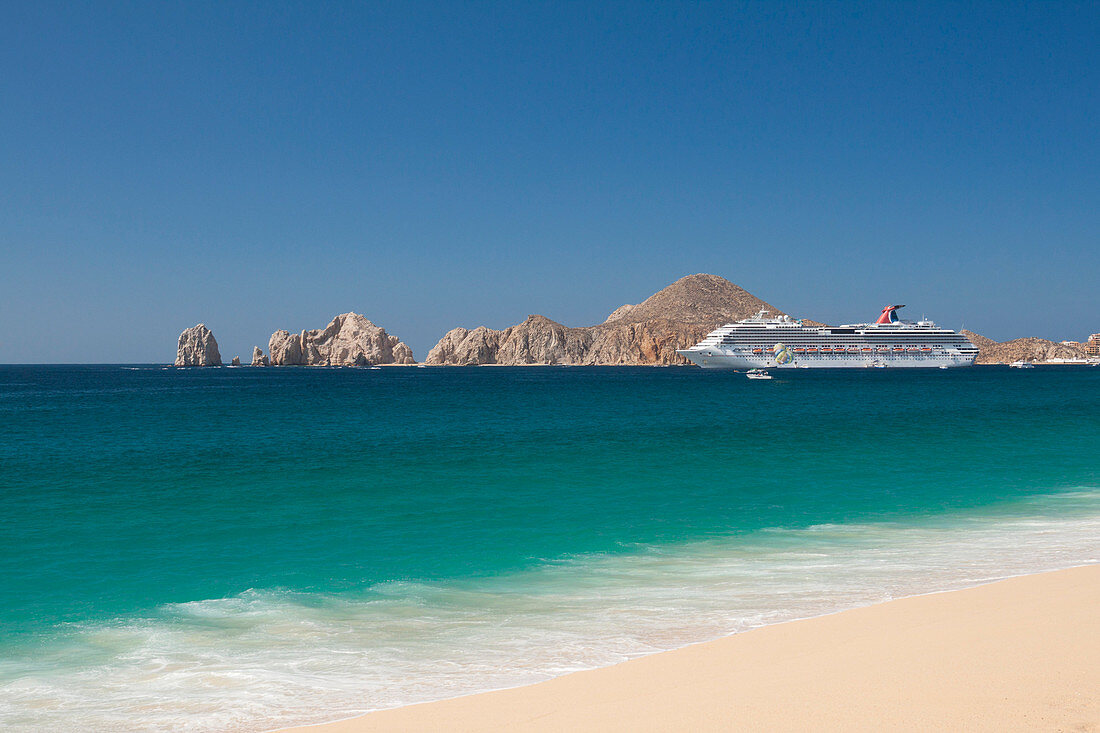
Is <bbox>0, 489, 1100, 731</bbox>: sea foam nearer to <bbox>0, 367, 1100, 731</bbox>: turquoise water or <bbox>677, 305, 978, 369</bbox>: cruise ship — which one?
<bbox>0, 367, 1100, 731</bbox>: turquoise water

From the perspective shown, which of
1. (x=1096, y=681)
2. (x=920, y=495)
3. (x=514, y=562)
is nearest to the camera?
(x=1096, y=681)

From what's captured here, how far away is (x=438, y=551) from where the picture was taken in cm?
1130

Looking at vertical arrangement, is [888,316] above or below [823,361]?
above

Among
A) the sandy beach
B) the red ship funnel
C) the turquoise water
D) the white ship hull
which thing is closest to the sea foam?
the turquoise water

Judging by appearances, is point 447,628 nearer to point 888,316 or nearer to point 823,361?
point 823,361

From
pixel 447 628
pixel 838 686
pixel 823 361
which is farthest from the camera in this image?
pixel 823 361

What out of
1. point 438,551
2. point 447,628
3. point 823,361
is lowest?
point 438,551

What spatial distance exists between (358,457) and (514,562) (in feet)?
45.6

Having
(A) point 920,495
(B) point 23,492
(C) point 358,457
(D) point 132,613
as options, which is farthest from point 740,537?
(B) point 23,492

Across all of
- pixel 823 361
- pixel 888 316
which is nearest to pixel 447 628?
pixel 823 361

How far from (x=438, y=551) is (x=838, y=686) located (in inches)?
293

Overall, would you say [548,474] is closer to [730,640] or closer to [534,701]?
[730,640]

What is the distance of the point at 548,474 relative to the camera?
19.7 m

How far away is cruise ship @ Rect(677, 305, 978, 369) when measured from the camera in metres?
133
